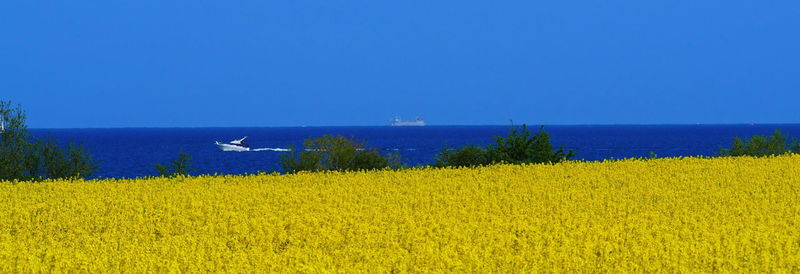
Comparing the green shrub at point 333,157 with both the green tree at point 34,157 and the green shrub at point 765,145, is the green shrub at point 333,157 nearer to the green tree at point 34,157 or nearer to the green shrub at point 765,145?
the green tree at point 34,157

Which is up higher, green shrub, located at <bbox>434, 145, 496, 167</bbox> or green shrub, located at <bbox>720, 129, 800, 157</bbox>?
green shrub, located at <bbox>720, 129, 800, 157</bbox>

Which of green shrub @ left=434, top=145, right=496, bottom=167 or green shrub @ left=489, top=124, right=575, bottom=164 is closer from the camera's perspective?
green shrub @ left=489, top=124, right=575, bottom=164

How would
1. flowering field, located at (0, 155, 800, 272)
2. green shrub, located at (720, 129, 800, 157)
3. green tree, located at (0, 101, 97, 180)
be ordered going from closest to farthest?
flowering field, located at (0, 155, 800, 272) < green tree, located at (0, 101, 97, 180) < green shrub, located at (720, 129, 800, 157)

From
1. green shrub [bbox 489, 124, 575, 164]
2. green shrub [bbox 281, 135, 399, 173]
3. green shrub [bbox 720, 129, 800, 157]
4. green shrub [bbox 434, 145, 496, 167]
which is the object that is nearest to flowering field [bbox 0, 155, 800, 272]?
green shrub [bbox 489, 124, 575, 164]

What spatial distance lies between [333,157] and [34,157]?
1133cm

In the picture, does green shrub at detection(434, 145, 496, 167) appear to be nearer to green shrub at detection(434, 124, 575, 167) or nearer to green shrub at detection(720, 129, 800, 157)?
green shrub at detection(434, 124, 575, 167)

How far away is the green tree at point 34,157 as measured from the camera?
91.4 ft

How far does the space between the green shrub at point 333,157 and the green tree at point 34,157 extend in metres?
6.96

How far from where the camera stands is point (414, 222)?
1309cm

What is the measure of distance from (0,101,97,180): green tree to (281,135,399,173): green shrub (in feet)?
22.8

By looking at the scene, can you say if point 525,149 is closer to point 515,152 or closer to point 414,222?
point 515,152

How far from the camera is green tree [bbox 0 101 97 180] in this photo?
27.8 metres

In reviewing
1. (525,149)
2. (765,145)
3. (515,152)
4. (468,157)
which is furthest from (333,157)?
(765,145)

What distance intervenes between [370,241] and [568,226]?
3.21m
